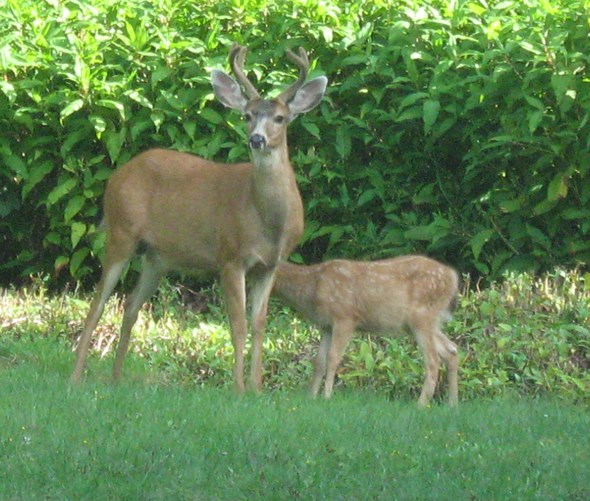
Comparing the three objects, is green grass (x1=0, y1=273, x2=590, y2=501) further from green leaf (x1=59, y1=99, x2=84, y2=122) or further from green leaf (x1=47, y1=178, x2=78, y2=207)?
green leaf (x1=59, y1=99, x2=84, y2=122)

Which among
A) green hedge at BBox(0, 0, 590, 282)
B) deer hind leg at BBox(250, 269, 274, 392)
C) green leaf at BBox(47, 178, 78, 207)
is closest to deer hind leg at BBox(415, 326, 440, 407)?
deer hind leg at BBox(250, 269, 274, 392)

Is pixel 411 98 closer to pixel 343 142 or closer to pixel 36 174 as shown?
pixel 343 142

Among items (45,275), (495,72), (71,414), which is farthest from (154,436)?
(45,275)

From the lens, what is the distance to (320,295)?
1009cm

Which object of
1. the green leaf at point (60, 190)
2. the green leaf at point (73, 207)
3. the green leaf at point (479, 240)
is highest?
the green leaf at point (479, 240)

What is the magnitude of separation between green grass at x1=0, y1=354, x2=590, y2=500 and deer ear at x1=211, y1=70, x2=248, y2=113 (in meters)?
2.45

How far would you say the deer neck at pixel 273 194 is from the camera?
999cm

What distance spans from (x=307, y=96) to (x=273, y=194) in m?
0.77

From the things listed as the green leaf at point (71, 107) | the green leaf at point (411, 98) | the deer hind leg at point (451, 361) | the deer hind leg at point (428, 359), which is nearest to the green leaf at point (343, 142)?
the green leaf at point (411, 98)

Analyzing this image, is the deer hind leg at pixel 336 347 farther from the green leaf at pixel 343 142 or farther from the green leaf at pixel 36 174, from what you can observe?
the green leaf at pixel 36 174

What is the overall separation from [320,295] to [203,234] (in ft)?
3.03

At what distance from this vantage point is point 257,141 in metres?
9.70

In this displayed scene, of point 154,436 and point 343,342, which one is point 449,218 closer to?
point 343,342

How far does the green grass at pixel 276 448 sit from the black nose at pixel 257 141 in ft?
5.88
